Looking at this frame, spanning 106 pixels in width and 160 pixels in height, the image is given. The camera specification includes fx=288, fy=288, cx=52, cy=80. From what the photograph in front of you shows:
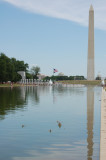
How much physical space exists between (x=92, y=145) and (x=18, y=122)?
19.7ft

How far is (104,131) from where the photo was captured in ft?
38.4

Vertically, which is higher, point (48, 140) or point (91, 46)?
point (91, 46)

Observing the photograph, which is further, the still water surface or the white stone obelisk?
the white stone obelisk

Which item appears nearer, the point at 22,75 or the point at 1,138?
the point at 1,138

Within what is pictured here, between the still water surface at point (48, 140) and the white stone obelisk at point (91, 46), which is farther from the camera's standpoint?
the white stone obelisk at point (91, 46)

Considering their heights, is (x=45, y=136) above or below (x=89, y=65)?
below

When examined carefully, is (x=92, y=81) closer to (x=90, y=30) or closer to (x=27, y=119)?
(x=90, y=30)

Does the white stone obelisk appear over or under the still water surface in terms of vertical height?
over

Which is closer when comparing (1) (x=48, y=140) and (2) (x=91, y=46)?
(1) (x=48, y=140)

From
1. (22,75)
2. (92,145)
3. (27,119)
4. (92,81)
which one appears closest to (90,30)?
(92,81)

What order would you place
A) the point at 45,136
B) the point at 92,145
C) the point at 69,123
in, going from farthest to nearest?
the point at 69,123 < the point at 45,136 < the point at 92,145

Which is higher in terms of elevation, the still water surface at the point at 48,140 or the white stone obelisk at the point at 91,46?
the white stone obelisk at the point at 91,46

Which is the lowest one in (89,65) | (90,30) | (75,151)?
(75,151)

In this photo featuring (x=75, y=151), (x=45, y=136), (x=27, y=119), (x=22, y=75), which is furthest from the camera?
(x=22, y=75)
